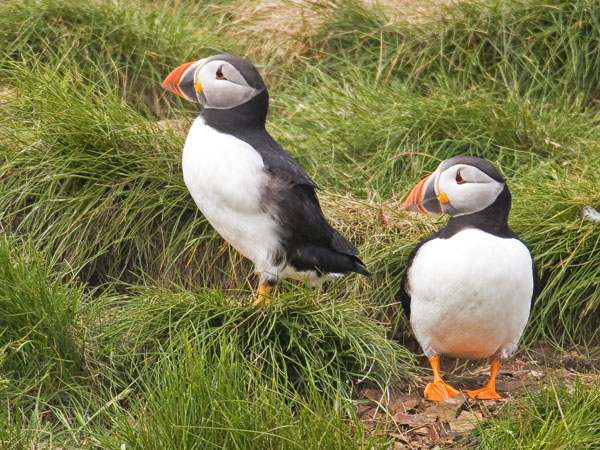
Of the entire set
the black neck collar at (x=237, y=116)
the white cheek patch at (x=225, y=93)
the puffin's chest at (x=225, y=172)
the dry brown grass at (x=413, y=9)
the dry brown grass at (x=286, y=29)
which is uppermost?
the white cheek patch at (x=225, y=93)

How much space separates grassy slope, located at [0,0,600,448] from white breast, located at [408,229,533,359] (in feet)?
0.96

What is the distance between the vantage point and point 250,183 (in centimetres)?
446

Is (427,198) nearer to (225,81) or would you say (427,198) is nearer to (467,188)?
(467,188)

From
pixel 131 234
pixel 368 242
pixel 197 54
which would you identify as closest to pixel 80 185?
pixel 131 234

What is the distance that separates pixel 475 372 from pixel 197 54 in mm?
3031

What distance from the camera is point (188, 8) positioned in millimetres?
7887

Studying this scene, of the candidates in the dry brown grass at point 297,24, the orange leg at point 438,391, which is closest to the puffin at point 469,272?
the orange leg at point 438,391

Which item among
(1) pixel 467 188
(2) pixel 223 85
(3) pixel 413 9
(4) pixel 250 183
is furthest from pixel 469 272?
(3) pixel 413 9

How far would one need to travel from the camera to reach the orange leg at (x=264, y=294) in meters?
4.33

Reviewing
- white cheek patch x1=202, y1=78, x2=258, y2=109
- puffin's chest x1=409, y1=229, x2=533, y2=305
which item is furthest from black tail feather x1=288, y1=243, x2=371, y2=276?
white cheek patch x1=202, y1=78, x2=258, y2=109

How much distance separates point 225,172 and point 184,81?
0.51 meters

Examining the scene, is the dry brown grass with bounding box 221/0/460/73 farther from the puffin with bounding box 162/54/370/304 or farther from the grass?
the grass

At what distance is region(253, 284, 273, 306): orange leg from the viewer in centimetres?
433

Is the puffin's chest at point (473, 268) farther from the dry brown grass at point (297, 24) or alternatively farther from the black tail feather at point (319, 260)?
the dry brown grass at point (297, 24)
